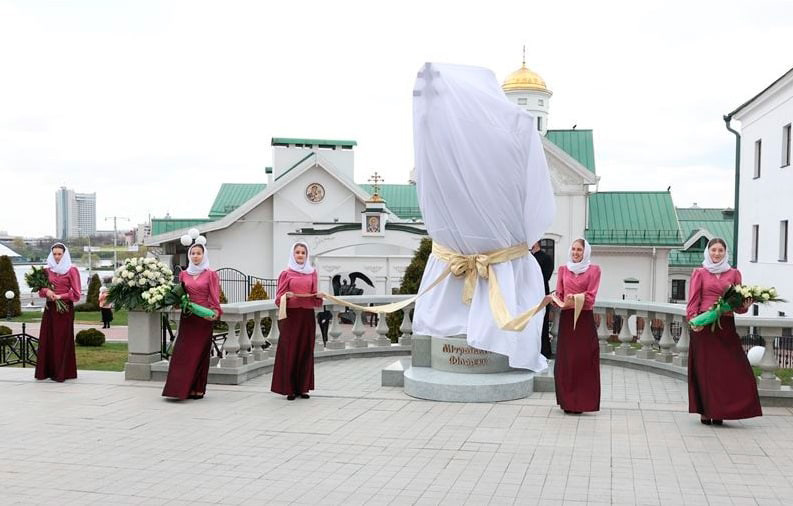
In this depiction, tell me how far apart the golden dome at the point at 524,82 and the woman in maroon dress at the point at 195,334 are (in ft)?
99.3

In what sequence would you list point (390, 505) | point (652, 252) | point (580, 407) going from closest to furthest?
point (390, 505)
point (580, 407)
point (652, 252)

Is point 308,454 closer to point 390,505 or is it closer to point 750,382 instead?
point 390,505

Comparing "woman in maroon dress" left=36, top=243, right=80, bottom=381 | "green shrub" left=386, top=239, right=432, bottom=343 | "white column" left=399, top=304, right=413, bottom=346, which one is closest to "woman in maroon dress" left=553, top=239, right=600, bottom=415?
"white column" left=399, top=304, right=413, bottom=346

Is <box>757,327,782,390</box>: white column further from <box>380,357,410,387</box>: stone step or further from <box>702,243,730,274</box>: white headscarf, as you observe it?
<box>380,357,410,387</box>: stone step

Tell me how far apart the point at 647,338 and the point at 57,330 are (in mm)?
7910

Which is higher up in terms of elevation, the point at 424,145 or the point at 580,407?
the point at 424,145

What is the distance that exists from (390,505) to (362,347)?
22.4ft

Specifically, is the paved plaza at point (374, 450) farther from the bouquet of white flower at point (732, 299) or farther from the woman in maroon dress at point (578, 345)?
the bouquet of white flower at point (732, 299)

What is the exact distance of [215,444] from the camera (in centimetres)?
706

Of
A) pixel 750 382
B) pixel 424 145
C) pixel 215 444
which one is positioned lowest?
pixel 215 444

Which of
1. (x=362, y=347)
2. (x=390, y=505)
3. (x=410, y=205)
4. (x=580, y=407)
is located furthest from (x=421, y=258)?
(x=410, y=205)

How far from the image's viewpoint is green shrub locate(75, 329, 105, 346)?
21.7 m

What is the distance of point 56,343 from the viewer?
10.3 metres

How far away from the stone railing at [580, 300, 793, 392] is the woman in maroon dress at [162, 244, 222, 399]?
Result: 5.15 metres
